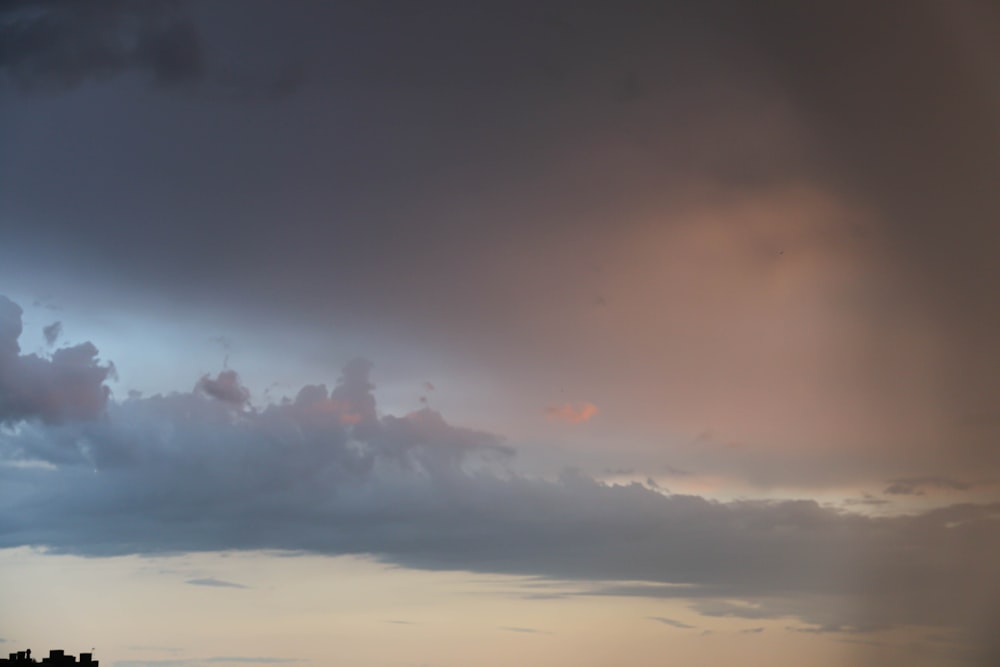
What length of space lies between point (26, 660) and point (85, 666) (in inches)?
401

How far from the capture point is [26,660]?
70.0 metres

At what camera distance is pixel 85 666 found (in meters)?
68.8
